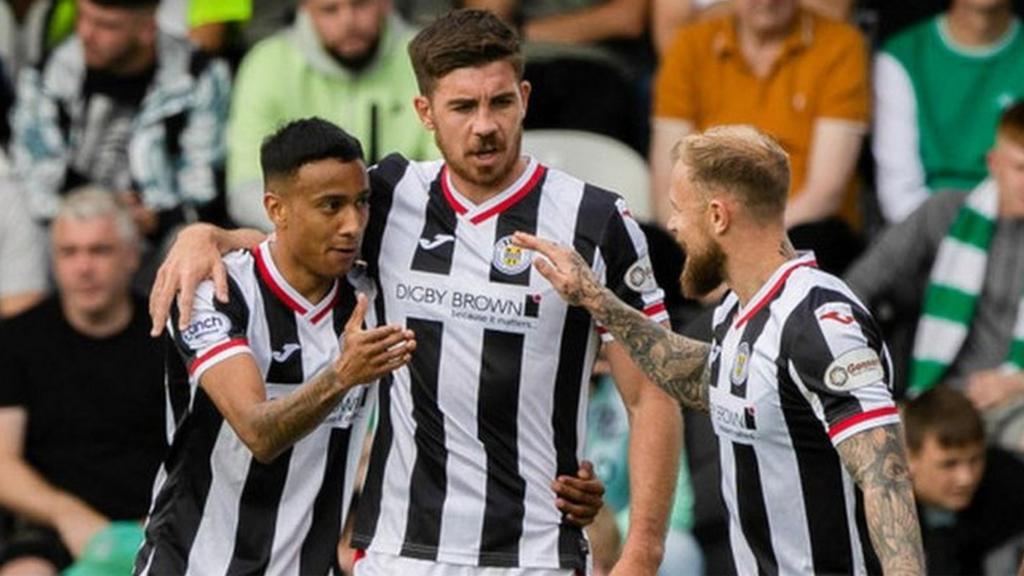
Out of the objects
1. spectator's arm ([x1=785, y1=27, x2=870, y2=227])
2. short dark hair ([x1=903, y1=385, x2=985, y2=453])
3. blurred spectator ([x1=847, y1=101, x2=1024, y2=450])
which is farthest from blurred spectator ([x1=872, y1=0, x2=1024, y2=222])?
short dark hair ([x1=903, y1=385, x2=985, y2=453])

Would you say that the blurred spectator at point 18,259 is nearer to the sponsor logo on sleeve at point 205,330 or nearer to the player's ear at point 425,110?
the sponsor logo on sleeve at point 205,330

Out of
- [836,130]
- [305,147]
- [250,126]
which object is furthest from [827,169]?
[305,147]

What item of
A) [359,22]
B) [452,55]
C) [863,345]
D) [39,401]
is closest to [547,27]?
[359,22]

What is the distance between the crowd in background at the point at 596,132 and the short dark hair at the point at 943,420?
0.01 meters

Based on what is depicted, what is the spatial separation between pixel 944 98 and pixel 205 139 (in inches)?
117

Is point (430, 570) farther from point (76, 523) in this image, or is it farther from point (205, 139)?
point (205, 139)

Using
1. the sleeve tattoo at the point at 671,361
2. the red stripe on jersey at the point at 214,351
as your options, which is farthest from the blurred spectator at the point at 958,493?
the red stripe on jersey at the point at 214,351

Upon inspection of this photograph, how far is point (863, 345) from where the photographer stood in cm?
588

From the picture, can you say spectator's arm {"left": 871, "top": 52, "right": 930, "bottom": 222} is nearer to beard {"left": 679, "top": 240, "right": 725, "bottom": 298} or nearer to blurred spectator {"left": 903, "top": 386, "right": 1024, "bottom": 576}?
blurred spectator {"left": 903, "top": 386, "right": 1024, "bottom": 576}

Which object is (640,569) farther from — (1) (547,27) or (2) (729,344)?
(1) (547,27)

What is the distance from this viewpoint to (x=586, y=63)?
10.7m

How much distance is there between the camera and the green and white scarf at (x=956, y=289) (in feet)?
32.7

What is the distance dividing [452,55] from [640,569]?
Result: 1.32 m

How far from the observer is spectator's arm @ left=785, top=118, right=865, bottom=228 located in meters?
10.4
